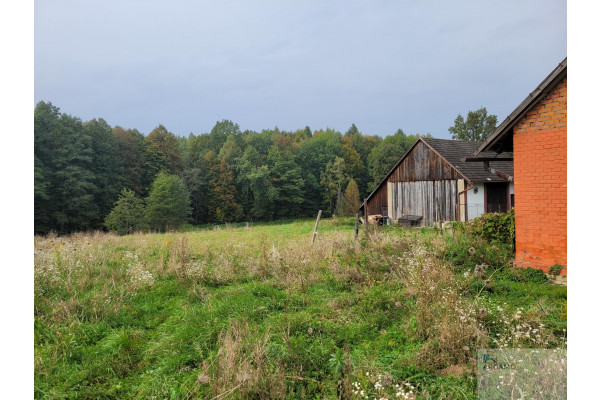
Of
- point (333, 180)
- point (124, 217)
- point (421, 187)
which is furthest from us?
point (333, 180)

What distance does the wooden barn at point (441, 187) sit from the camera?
57.7 ft

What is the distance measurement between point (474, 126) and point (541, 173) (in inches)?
1378

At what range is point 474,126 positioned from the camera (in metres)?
38.5

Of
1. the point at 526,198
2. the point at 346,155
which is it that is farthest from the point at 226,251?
the point at 346,155

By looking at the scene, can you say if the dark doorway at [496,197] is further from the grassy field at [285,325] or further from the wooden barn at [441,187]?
the grassy field at [285,325]

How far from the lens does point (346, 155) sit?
4931 cm

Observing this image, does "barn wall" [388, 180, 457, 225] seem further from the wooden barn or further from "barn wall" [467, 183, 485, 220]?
"barn wall" [467, 183, 485, 220]

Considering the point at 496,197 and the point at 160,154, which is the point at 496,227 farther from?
the point at 160,154

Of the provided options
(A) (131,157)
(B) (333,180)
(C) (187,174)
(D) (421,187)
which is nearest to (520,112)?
(D) (421,187)

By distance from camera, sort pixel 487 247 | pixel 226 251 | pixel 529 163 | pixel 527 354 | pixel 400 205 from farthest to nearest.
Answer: pixel 400 205 < pixel 226 251 < pixel 487 247 < pixel 529 163 < pixel 527 354

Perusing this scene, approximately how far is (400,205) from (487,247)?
12127mm

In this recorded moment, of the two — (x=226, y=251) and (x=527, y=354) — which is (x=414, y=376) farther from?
(x=226, y=251)

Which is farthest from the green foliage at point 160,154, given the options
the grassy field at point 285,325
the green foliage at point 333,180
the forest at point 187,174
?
the grassy field at point 285,325

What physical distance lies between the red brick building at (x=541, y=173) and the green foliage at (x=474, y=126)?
33333 mm
